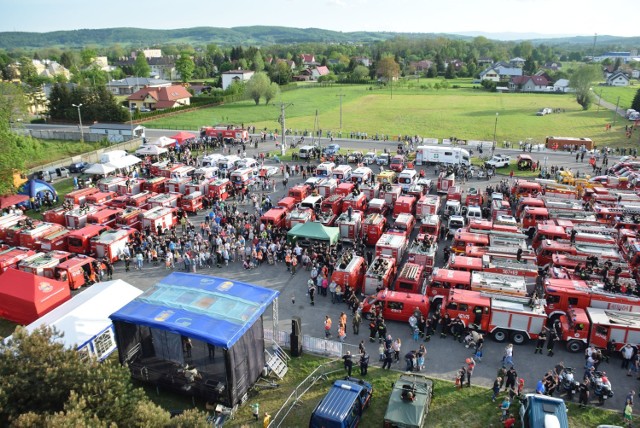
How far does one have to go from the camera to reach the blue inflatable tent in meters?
13.9

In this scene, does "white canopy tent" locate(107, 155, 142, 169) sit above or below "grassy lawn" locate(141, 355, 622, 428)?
above

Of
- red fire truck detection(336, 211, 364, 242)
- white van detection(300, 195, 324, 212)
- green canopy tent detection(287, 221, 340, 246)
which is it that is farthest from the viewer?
white van detection(300, 195, 324, 212)

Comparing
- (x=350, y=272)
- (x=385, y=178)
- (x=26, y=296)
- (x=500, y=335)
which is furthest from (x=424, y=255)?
(x=26, y=296)

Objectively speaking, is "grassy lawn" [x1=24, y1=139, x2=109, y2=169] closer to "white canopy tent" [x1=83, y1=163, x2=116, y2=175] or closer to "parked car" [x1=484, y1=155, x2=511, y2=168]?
"white canopy tent" [x1=83, y1=163, x2=116, y2=175]

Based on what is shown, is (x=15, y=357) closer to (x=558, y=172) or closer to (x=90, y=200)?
(x=90, y=200)

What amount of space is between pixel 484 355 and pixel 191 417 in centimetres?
1193

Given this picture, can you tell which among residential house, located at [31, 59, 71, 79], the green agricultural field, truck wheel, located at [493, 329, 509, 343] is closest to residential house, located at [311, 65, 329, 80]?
the green agricultural field

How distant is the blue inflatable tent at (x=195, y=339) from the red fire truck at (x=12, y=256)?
455 inches

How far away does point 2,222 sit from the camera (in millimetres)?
27297

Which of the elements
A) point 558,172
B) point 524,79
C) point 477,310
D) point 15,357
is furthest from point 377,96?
point 15,357

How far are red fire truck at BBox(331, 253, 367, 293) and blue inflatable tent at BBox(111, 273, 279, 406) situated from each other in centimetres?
593

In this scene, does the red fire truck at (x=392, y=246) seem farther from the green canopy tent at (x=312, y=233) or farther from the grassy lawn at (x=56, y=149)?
the grassy lawn at (x=56, y=149)

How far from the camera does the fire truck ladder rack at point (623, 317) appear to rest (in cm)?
1719

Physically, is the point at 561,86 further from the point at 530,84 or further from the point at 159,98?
the point at 159,98
